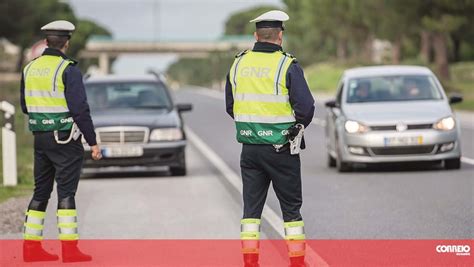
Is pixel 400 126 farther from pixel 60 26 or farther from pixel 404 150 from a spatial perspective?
pixel 60 26

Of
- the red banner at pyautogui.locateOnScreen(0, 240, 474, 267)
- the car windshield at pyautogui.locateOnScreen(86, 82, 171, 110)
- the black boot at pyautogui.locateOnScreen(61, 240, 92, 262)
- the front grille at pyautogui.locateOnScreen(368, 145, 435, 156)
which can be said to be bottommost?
the front grille at pyautogui.locateOnScreen(368, 145, 435, 156)

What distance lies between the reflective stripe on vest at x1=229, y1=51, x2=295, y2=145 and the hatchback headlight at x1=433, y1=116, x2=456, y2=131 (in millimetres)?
9231

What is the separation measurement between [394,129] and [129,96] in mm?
4246

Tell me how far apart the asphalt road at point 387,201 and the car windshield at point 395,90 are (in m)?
1.03

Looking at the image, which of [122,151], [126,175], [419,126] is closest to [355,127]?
[419,126]

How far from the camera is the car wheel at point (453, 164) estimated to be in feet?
57.1

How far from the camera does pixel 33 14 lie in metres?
82.2

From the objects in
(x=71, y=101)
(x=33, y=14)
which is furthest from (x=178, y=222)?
(x=33, y=14)

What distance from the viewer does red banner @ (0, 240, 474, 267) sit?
920 cm

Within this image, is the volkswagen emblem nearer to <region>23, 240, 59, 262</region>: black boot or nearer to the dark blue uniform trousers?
<region>23, 240, 59, 262</region>: black boot

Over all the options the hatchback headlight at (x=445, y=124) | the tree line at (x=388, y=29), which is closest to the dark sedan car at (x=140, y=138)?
the hatchback headlight at (x=445, y=124)

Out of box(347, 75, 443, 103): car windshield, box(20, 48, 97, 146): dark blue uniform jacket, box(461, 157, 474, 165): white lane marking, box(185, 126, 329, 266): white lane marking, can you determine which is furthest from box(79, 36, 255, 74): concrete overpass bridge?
box(20, 48, 97, 146): dark blue uniform jacket

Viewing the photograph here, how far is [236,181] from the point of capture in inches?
627

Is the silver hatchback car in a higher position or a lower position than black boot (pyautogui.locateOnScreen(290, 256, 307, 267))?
lower
